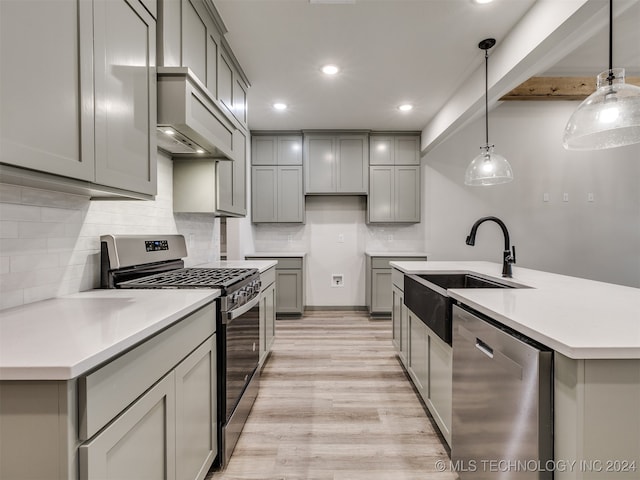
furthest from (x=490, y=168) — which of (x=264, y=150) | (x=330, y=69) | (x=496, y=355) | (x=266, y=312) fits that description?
(x=264, y=150)

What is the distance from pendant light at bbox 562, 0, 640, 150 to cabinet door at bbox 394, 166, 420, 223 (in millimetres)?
2854

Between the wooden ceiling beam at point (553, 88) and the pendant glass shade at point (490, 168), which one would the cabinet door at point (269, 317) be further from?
the wooden ceiling beam at point (553, 88)

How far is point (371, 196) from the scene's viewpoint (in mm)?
4496

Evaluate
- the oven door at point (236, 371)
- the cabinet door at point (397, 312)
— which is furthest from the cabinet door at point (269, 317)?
the cabinet door at point (397, 312)

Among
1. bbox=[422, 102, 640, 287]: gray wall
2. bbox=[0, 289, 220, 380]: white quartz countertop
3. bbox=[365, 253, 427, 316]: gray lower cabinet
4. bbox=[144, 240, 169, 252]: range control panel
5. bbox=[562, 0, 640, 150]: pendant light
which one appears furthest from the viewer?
bbox=[422, 102, 640, 287]: gray wall

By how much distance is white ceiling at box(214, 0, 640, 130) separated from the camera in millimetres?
1965

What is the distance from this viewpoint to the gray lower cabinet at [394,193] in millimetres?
4496

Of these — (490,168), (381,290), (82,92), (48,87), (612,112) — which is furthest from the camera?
(381,290)

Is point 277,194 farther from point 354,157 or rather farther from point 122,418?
point 122,418

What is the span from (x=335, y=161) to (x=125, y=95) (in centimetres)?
342

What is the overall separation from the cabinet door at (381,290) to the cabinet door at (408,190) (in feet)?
2.80

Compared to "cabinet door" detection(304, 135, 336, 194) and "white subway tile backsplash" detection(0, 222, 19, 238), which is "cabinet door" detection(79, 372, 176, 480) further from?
"cabinet door" detection(304, 135, 336, 194)

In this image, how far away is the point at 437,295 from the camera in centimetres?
170

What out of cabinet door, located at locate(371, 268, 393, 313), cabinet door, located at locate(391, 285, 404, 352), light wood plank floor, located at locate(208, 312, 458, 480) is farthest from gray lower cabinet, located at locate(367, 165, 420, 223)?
light wood plank floor, located at locate(208, 312, 458, 480)
